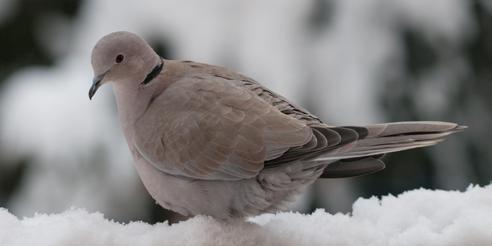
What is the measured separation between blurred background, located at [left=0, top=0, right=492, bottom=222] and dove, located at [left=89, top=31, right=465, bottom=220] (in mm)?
740

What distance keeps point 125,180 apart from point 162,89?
0.75 metres

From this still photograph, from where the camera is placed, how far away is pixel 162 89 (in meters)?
1.40

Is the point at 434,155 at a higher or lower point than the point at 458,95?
lower

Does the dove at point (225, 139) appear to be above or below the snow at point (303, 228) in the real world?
above

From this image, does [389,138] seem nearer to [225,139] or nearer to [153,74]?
[225,139]

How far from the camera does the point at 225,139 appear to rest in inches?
51.1

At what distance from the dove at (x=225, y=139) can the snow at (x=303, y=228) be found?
49 mm

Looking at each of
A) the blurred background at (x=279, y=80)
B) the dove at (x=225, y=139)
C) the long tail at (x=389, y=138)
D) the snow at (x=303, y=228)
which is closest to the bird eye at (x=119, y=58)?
the dove at (x=225, y=139)

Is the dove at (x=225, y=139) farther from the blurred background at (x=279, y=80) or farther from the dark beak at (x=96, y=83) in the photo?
the blurred background at (x=279, y=80)

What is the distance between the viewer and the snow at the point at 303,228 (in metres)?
1.24

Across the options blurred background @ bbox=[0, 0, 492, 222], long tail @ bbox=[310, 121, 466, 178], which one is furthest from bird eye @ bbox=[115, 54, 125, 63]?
blurred background @ bbox=[0, 0, 492, 222]

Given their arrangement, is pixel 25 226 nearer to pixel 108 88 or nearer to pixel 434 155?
pixel 108 88

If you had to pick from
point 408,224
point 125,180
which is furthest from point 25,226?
point 125,180

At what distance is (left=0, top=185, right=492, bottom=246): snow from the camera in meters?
1.24
